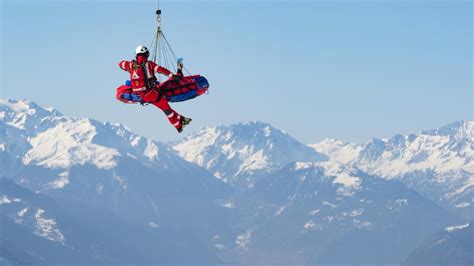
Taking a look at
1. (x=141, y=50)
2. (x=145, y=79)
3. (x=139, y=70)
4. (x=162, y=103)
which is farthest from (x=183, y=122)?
(x=141, y=50)

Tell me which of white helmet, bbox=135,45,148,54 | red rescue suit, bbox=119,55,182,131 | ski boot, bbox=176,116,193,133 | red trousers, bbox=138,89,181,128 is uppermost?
white helmet, bbox=135,45,148,54

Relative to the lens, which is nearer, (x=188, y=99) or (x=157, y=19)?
(x=157, y=19)

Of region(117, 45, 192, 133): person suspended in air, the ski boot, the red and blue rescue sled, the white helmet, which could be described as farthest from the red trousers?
the white helmet

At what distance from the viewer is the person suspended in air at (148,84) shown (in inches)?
2053

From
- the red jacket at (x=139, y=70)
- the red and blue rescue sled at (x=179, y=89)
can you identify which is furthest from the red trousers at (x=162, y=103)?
the red and blue rescue sled at (x=179, y=89)

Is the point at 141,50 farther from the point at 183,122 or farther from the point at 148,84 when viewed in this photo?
the point at 183,122

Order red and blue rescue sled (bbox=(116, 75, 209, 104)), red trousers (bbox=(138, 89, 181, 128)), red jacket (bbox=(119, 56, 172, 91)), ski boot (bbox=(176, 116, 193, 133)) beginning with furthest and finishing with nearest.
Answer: red and blue rescue sled (bbox=(116, 75, 209, 104))
ski boot (bbox=(176, 116, 193, 133))
red trousers (bbox=(138, 89, 181, 128))
red jacket (bbox=(119, 56, 172, 91))

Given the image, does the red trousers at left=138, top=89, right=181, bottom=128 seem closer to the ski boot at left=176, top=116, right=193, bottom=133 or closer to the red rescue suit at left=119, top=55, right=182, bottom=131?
the red rescue suit at left=119, top=55, right=182, bottom=131

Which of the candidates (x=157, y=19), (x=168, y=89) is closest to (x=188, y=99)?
(x=168, y=89)

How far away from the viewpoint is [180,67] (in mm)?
54156

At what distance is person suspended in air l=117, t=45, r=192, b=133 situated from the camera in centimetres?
5216

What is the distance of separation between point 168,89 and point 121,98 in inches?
113

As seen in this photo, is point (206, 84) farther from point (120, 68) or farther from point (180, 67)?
point (120, 68)

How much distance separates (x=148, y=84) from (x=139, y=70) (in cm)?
96
